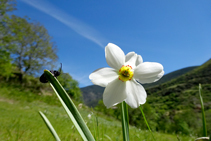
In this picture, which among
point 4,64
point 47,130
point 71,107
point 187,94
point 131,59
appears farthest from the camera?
point 187,94

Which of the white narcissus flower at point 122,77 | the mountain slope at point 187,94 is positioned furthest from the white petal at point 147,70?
the mountain slope at point 187,94

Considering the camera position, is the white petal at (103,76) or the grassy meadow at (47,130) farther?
the grassy meadow at (47,130)

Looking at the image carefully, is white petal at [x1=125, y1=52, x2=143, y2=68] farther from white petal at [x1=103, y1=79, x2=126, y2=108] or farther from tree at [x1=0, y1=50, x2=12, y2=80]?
A: tree at [x1=0, y1=50, x2=12, y2=80]

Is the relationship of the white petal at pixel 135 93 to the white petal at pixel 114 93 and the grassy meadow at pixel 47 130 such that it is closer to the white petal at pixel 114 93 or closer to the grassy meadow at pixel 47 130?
the white petal at pixel 114 93

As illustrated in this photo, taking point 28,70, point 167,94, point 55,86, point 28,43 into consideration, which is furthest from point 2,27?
point 167,94

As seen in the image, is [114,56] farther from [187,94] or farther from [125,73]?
[187,94]

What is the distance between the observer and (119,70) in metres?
0.57

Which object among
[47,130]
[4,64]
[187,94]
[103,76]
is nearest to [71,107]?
[103,76]

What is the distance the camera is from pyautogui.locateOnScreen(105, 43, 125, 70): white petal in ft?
1.79

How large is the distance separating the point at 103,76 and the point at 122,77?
0.24 ft

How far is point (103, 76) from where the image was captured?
1.81 feet

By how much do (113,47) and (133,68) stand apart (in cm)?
12

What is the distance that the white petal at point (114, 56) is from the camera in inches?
21.5

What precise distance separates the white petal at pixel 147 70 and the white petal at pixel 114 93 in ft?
0.25
